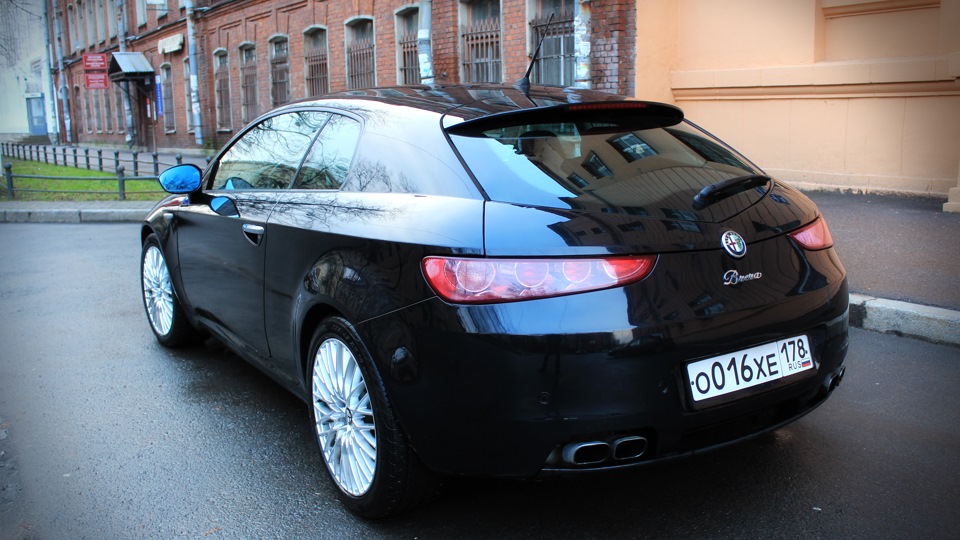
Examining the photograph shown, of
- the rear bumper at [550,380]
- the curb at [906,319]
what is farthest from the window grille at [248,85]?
the rear bumper at [550,380]

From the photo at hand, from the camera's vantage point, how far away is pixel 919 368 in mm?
4652

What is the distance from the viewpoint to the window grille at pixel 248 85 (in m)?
25.2

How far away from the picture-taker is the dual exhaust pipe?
8.48 ft

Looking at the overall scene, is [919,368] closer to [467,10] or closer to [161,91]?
[467,10]

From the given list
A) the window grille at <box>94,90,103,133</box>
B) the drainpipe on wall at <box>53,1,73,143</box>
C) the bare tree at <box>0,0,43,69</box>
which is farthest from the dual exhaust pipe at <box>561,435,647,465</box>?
the drainpipe on wall at <box>53,1,73,143</box>

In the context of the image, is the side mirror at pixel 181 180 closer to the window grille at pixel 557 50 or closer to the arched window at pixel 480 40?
the window grille at pixel 557 50

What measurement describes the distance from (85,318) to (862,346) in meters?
5.43

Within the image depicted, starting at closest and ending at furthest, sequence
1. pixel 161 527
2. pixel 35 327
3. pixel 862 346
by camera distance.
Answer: pixel 161 527
pixel 862 346
pixel 35 327

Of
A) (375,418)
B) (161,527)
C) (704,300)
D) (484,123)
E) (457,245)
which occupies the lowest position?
(161,527)

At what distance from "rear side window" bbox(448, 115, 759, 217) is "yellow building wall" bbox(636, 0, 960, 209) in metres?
6.78

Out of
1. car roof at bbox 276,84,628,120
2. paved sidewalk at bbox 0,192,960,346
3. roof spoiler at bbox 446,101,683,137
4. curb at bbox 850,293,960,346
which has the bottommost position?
curb at bbox 850,293,960,346

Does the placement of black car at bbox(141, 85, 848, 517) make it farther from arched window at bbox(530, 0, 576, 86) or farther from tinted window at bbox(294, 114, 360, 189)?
arched window at bbox(530, 0, 576, 86)

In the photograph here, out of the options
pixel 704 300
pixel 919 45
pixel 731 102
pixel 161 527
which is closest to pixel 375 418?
pixel 161 527

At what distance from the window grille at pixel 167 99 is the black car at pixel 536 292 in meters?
31.5
